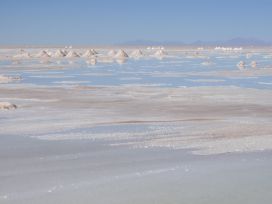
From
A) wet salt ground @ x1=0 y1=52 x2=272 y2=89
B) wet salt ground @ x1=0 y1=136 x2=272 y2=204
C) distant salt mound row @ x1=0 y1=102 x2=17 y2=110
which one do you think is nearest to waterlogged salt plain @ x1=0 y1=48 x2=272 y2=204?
wet salt ground @ x1=0 y1=136 x2=272 y2=204

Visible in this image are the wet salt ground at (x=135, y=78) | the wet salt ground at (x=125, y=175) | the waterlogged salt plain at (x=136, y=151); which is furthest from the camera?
the wet salt ground at (x=135, y=78)

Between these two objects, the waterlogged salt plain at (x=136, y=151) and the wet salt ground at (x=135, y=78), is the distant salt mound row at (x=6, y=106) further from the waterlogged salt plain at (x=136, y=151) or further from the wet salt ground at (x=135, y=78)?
the wet salt ground at (x=135, y=78)

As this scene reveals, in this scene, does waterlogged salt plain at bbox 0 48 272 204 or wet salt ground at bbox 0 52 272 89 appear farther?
wet salt ground at bbox 0 52 272 89

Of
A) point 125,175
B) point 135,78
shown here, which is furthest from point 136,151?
point 135,78

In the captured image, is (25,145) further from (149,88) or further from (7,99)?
(149,88)

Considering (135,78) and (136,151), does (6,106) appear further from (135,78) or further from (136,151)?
(135,78)

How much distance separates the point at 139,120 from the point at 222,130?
6.89 feet

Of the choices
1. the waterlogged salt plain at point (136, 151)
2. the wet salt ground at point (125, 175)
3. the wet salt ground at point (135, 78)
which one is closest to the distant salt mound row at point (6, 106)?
the waterlogged salt plain at point (136, 151)

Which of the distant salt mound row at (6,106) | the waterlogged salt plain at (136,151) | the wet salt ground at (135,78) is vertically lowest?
the wet salt ground at (135,78)

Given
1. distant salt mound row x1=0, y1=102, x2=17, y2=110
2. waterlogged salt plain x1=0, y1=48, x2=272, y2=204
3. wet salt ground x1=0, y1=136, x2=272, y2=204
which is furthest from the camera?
distant salt mound row x1=0, y1=102, x2=17, y2=110

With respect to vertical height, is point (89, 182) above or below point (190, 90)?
above

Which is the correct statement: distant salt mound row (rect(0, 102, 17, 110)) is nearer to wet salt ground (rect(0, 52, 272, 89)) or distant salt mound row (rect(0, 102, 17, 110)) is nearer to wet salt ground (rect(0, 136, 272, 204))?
wet salt ground (rect(0, 136, 272, 204))

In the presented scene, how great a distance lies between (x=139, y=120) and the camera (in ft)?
39.3

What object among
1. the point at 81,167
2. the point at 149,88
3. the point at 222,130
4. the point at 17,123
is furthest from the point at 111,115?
the point at 149,88
